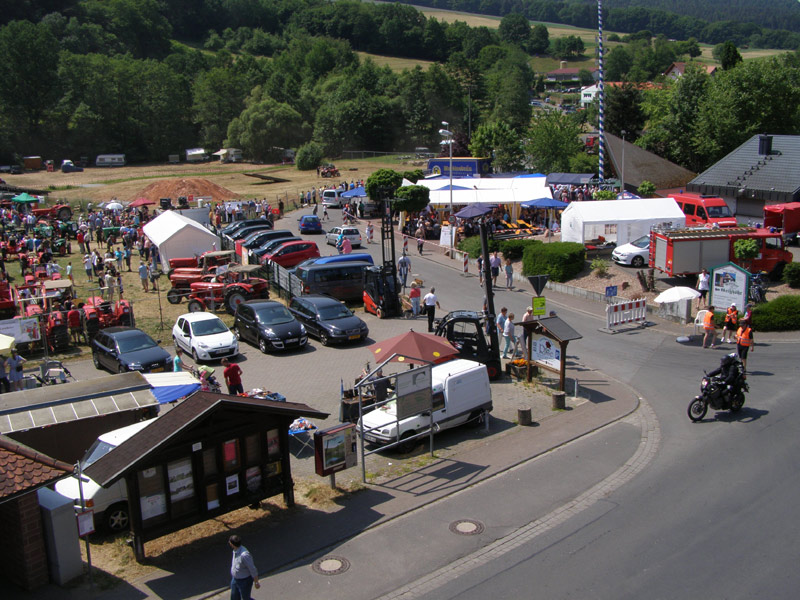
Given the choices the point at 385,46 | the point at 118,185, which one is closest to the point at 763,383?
the point at 118,185

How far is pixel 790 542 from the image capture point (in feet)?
34.5

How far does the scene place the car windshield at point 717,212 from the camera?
35.3 meters

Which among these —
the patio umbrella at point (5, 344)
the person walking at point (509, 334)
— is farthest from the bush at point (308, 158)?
the patio umbrella at point (5, 344)

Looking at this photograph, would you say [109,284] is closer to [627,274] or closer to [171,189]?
[627,274]

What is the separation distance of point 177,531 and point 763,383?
46.6 ft

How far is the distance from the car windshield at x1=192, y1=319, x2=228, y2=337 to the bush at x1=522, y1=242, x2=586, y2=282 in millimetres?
13881

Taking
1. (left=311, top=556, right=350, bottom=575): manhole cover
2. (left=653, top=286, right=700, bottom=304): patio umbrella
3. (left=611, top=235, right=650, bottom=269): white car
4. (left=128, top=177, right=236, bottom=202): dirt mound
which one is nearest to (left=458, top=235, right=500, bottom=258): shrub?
(left=611, top=235, right=650, bottom=269): white car

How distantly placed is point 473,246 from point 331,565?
2579 cm

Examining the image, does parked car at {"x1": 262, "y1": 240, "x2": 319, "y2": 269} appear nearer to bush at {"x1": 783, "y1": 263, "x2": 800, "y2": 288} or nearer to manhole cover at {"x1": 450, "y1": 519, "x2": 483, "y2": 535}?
bush at {"x1": 783, "y1": 263, "x2": 800, "y2": 288}

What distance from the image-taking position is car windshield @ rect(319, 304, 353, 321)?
75.5 feet

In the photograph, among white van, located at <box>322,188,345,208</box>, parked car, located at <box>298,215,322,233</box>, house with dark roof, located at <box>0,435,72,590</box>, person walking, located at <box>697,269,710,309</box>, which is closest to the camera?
house with dark roof, located at <box>0,435,72,590</box>

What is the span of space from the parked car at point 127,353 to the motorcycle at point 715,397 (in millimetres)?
13568

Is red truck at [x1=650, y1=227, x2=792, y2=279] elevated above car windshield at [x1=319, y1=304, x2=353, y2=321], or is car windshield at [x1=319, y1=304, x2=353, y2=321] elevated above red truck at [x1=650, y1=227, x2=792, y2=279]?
red truck at [x1=650, y1=227, x2=792, y2=279]

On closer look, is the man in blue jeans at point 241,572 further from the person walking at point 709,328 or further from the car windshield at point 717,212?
the car windshield at point 717,212
